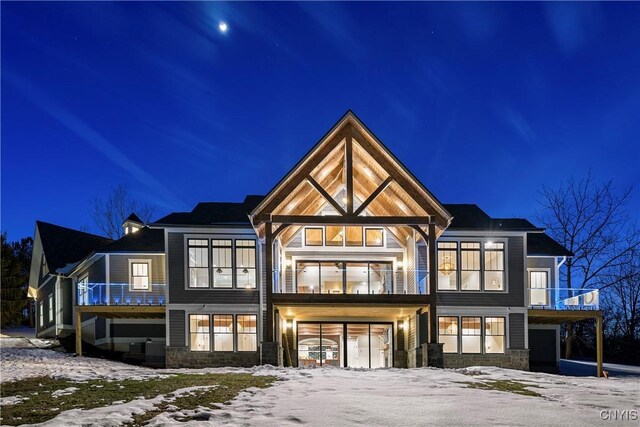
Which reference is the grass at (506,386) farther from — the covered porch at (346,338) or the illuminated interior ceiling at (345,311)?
the covered porch at (346,338)

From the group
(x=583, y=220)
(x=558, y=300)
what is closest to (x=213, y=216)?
(x=558, y=300)

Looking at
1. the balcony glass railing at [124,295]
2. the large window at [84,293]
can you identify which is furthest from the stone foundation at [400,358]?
the large window at [84,293]

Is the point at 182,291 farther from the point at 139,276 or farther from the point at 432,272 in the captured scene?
the point at 432,272

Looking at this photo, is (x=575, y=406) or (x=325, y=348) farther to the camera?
(x=325, y=348)

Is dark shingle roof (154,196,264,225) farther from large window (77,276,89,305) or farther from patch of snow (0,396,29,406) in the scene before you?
patch of snow (0,396,29,406)

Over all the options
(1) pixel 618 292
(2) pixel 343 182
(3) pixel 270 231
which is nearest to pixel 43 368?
(3) pixel 270 231

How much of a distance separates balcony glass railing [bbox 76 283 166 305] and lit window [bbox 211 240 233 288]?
298 cm

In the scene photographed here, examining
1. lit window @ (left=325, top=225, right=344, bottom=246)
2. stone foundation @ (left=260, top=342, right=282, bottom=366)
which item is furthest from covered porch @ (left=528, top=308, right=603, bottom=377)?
stone foundation @ (left=260, top=342, right=282, bottom=366)

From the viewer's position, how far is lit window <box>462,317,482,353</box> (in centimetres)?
2295

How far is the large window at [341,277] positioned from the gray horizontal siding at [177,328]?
4868 millimetres

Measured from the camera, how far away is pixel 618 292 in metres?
40.7

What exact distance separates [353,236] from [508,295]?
6849mm

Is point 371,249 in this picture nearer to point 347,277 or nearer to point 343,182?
point 347,277

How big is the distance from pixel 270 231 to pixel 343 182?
496 centimetres
